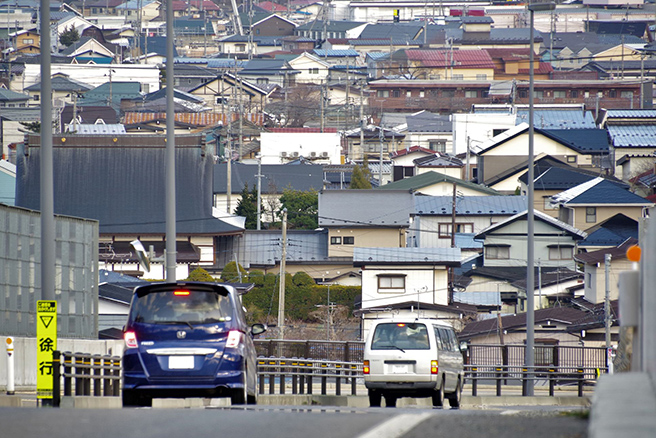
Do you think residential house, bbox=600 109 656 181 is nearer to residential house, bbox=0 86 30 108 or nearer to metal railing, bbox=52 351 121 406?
residential house, bbox=0 86 30 108

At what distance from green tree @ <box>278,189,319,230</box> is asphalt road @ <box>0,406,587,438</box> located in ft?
174

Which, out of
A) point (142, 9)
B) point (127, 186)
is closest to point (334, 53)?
point (142, 9)

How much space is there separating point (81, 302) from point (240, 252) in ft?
123

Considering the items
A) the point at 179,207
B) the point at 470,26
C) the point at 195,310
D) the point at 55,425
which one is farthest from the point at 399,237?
the point at 470,26

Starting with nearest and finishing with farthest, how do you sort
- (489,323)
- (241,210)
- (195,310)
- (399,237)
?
1. (195,310)
2. (489,323)
3. (399,237)
4. (241,210)

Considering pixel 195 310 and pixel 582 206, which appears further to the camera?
pixel 582 206

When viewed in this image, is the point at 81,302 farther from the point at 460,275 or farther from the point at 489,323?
the point at 460,275

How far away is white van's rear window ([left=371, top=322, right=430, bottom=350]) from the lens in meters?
16.1

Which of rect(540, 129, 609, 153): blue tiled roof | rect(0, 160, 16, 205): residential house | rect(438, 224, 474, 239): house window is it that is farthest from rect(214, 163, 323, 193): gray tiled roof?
rect(540, 129, 609, 153): blue tiled roof

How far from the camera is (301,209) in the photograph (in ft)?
208

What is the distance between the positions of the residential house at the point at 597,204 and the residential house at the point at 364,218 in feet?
28.6

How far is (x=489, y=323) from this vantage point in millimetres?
37469

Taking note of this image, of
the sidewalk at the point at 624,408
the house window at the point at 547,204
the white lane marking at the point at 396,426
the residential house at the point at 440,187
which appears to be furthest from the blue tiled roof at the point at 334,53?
the sidewalk at the point at 624,408

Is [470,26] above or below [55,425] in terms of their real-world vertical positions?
above
